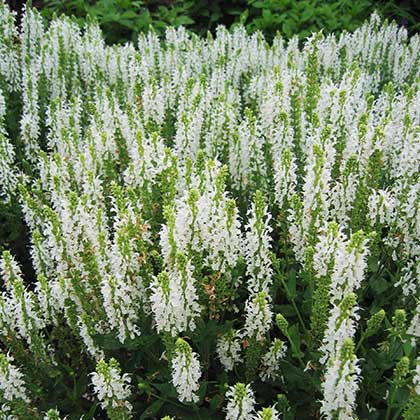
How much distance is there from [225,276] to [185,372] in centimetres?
48

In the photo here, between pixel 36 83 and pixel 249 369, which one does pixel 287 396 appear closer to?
pixel 249 369

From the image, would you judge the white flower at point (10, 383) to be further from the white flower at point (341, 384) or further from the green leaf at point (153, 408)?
the white flower at point (341, 384)

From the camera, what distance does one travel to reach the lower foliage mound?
2.41m

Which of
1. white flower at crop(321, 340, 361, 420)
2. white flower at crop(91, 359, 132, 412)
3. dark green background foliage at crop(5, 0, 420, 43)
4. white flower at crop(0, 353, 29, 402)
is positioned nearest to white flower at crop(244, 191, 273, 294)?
white flower at crop(321, 340, 361, 420)

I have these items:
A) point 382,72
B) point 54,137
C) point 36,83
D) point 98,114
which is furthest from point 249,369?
point 382,72

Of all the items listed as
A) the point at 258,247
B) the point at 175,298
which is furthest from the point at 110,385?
the point at 258,247

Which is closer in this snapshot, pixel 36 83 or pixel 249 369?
pixel 249 369

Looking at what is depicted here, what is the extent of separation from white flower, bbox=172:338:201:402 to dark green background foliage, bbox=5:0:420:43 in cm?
510

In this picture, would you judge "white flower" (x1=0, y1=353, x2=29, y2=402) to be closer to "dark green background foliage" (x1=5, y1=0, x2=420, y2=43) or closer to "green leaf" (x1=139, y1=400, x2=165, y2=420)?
"green leaf" (x1=139, y1=400, x2=165, y2=420)

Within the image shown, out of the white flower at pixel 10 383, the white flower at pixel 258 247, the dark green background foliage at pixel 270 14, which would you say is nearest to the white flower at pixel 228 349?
the white flower at pixel 258 247

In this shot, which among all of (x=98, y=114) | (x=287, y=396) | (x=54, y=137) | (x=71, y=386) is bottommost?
(x=71, y=386)

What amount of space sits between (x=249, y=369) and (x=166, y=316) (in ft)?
1.77

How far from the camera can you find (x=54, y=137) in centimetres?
409

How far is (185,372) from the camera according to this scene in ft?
7.66
